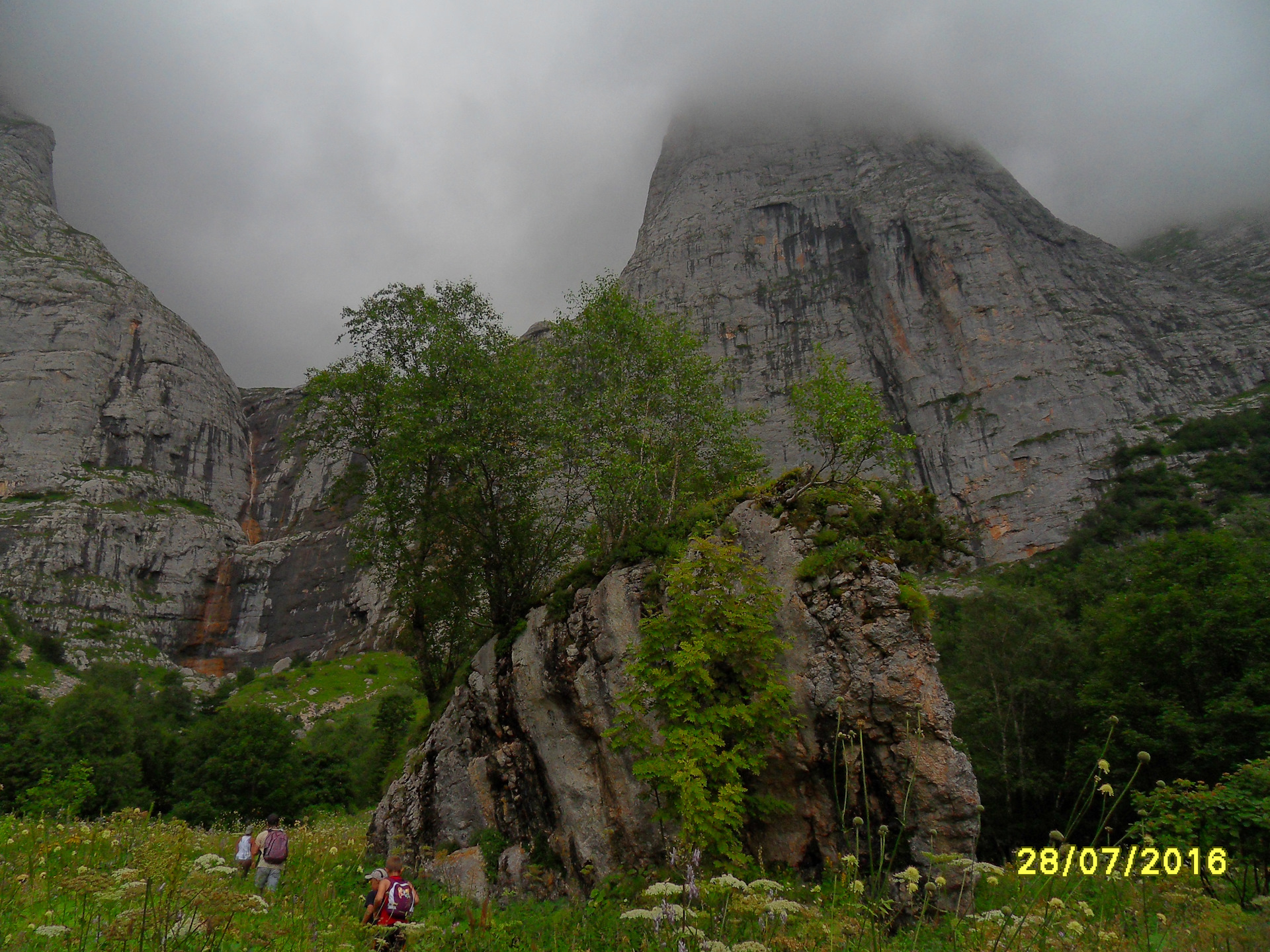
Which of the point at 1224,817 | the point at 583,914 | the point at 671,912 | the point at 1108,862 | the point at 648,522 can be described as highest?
the point at 648,522

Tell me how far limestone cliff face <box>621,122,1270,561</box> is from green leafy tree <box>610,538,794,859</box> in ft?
229

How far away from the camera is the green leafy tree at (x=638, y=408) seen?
17.7 m

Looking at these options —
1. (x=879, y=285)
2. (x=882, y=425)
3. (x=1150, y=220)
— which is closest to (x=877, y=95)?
(x=879, y=285)

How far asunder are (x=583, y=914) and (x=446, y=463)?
12950 mm

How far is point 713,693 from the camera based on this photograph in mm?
9469

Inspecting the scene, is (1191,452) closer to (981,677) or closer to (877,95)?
(981,677)

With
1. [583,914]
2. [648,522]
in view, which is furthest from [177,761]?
[583,914]

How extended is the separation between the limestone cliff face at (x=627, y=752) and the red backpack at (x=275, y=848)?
15.8ft

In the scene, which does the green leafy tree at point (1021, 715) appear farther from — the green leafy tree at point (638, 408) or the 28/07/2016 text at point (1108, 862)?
the 28/07/2016 text at point (1108, 862)

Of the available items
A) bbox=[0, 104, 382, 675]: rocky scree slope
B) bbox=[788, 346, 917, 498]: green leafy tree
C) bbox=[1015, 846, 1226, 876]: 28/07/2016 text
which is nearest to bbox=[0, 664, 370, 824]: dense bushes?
bbox=[788, 346, 917, 498]: green leafy tree

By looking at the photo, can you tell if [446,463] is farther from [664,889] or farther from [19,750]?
[19,750]

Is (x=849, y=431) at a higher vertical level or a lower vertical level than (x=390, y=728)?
higher

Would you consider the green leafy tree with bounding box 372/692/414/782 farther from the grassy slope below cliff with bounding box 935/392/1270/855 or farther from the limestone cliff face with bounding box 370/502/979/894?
the grassy slope below cliff with bounding box 935/392/1270/855

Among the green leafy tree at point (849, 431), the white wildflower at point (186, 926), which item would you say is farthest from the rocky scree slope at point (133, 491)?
the white wildflower at point (186, 926)
